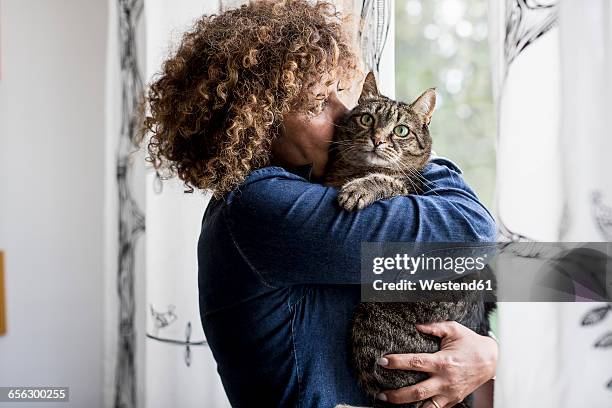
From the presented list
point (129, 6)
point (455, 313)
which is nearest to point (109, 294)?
point (129, 6)

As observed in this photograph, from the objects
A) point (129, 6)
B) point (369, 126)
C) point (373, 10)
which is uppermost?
point (129, 6)

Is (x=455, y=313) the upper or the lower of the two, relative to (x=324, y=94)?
lower

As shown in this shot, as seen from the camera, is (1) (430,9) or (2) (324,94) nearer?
(2) (324,94)

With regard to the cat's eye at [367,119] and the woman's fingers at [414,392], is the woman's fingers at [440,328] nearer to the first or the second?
the woman's fingers at [414,392]

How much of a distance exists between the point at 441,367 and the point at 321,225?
0.88ft

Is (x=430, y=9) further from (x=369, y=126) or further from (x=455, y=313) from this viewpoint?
(x=455, y=313)

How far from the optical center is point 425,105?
38.8 inches

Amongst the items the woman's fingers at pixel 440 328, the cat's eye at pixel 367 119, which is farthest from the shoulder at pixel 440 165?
the woman's fingers at pixel 440 328

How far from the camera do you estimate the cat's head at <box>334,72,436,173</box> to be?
3.12 feet

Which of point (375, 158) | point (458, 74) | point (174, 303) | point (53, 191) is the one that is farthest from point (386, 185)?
point (53, 191)

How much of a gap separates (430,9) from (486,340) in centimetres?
70


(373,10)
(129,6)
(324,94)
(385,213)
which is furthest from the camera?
(129,6)

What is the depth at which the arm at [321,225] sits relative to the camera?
79cm

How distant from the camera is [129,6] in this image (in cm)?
154
